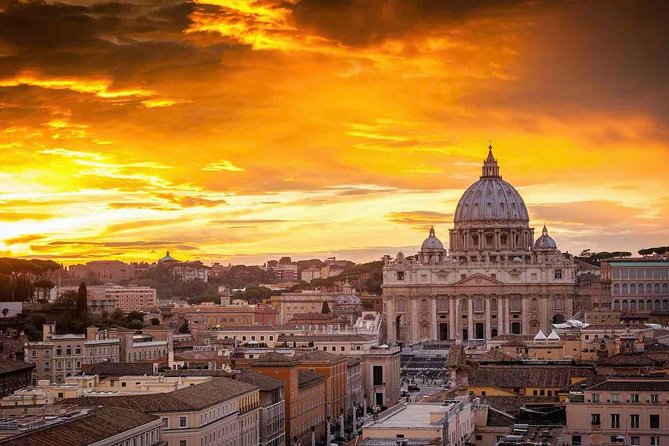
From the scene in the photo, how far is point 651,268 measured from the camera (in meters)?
161

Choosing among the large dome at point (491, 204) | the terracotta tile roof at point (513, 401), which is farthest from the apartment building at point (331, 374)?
the large dome at point (491, 204)

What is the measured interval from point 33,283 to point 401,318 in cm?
4700

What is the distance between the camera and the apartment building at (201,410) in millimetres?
51062

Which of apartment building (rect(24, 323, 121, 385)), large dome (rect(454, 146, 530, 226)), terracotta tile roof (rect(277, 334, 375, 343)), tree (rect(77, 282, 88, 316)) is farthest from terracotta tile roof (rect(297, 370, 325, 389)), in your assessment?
large dome (rect(454, 146, 530, 226))

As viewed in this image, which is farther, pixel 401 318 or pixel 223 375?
pixel 401 318

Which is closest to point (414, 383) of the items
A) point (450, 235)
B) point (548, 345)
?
point (548, 345)

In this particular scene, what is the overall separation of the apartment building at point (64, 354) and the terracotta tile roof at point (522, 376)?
2401 centimetres

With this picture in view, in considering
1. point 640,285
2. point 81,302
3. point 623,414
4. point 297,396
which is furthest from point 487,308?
point 623,414

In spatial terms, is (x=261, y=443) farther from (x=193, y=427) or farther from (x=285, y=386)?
(x=193, y=427)

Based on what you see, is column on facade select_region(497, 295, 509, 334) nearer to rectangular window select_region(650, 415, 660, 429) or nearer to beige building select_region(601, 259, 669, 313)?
beige building select_region(601, 259, 669, 313)

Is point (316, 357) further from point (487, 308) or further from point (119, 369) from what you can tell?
point (487, 308)

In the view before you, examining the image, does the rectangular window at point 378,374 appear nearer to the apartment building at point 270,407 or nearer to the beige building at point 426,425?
the apartment building at point 270,407

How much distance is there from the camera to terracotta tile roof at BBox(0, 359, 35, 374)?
69.8 m

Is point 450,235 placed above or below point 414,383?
above
